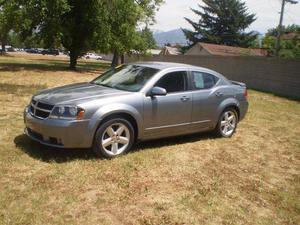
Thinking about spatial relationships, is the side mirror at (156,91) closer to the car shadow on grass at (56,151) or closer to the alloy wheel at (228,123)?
the car shadow on grass at (56,151)

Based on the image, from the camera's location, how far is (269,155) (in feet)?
26.0

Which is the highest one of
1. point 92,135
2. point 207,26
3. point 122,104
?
point 207,26

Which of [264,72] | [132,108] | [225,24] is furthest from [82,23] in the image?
[225,24]

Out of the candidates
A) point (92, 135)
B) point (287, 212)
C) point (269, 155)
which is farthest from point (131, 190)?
point (269, 155)

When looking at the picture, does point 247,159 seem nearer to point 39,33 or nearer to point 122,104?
point 122,104

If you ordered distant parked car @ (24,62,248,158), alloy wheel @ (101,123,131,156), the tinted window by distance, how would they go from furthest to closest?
1. the tinted window
2. alloy wheel @ (101,123,131,156)
3. distant parked car @ (24,62,248,158)

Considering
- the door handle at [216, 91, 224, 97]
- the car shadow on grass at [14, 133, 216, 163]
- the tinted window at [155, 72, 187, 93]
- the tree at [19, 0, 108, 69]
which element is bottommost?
the car shadow on grass at [14, 133, 216, 163]

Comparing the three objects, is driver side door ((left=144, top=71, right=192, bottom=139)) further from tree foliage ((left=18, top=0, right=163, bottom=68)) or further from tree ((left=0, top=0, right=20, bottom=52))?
tree ((left=0, top=0, right=20, bottom=52))

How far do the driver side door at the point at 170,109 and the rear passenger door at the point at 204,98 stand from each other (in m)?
0.18

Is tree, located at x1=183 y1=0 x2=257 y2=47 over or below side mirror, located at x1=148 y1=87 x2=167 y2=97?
over

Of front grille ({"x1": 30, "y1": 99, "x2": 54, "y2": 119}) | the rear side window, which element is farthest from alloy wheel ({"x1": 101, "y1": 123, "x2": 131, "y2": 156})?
the rear side window

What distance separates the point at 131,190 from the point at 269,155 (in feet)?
12.0

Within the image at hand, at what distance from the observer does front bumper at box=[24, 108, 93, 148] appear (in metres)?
5.98

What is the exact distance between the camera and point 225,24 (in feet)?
Answer: 192
